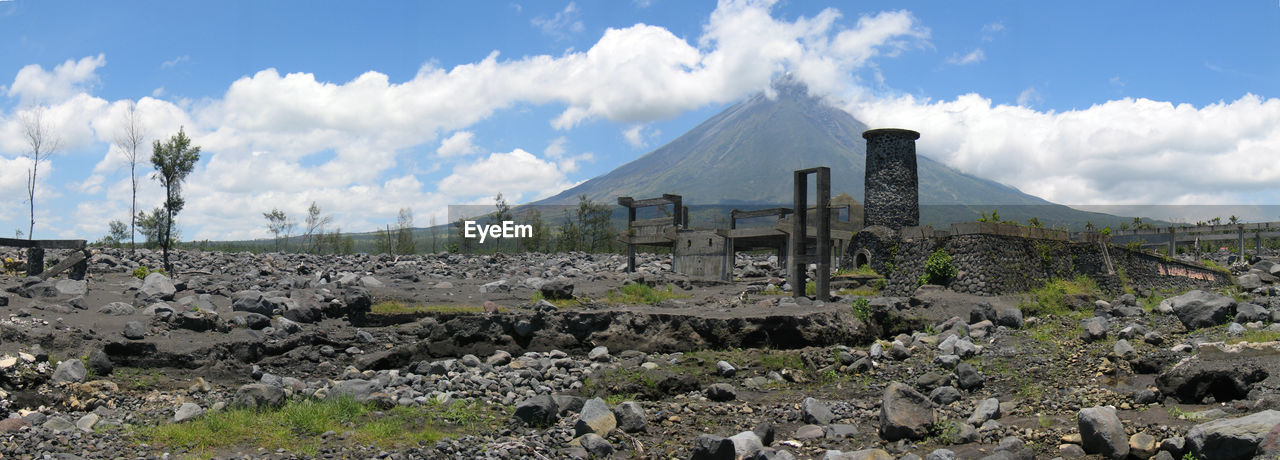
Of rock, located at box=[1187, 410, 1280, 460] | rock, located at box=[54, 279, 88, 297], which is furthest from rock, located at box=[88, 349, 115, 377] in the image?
rock, located at box=[1187, 410, 1280, 460]

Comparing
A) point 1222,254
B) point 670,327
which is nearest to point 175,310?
point 670,327

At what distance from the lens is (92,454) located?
754 cm

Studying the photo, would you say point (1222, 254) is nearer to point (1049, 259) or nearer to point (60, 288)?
point (1049, 259)

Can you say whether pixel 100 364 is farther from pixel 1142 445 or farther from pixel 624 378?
pixel 1142 445

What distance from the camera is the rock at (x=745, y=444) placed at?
25.5 feet

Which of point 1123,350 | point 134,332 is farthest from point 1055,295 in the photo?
point 134,332

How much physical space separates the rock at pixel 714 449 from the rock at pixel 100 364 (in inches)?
312

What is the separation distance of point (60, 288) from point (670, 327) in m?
11.5

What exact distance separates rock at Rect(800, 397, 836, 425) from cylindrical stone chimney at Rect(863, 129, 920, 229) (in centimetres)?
2185

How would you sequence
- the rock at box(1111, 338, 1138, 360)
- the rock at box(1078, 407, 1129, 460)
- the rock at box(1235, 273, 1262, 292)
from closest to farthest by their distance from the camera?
the rock at box(1078, 407, 1129, 460) → the rock at box(1111, 338, 1138, 360) → the rock at box(1235, 273, 1262, 292)

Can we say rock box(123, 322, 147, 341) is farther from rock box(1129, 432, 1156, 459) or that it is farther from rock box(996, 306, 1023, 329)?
rock box(996, 306, 1023, 329)

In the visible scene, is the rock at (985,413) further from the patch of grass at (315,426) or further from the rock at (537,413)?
the patch of grass at (315,426)

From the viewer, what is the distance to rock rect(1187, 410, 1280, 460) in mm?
6023

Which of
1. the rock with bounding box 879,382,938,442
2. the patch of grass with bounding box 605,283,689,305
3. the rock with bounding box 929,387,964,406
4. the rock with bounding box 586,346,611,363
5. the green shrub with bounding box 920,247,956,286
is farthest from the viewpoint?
the patch of grass with bounding box 605,283,689,305
